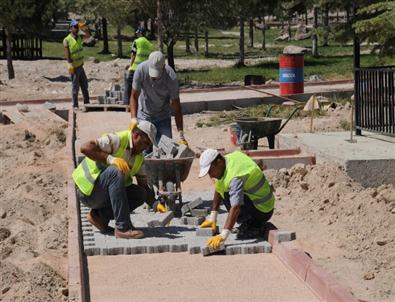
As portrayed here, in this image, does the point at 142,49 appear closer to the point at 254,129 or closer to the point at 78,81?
the point at 78,81

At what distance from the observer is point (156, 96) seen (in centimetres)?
1262

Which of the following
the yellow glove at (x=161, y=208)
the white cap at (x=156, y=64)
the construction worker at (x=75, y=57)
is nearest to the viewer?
the yellow glove at (x=161, y=208)

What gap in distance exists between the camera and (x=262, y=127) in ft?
51.4

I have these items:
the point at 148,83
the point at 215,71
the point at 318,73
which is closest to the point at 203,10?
the point at 215,71

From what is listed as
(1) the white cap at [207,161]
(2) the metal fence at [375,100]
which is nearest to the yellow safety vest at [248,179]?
(1) the white cap at [207,161]

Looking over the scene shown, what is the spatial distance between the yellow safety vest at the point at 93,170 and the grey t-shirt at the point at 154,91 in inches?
74.6

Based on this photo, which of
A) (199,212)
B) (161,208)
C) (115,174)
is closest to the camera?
(115,174)

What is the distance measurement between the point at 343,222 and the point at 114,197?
2978 millimetres

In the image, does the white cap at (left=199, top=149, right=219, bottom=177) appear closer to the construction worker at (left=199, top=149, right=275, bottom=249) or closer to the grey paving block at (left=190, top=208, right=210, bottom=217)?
the construction worker at (left=199, top=149, right=275, bottom=249)

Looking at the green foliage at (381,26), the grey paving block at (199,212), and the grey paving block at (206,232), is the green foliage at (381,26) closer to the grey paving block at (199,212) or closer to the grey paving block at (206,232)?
the grey paving block at (199,212)

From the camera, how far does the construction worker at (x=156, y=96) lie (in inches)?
493

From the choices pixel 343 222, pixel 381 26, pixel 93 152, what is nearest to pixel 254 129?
pixel 381 26

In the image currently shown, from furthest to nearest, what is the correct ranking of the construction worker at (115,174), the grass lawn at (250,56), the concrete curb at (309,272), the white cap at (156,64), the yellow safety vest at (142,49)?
the grass lawn at (250,56) → the yellow safety vest at (142,49) → the white cap at (156,64) → the construction worker at (115,174) → the concrete curb at (309,272)

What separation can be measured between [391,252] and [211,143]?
780 centimetres
